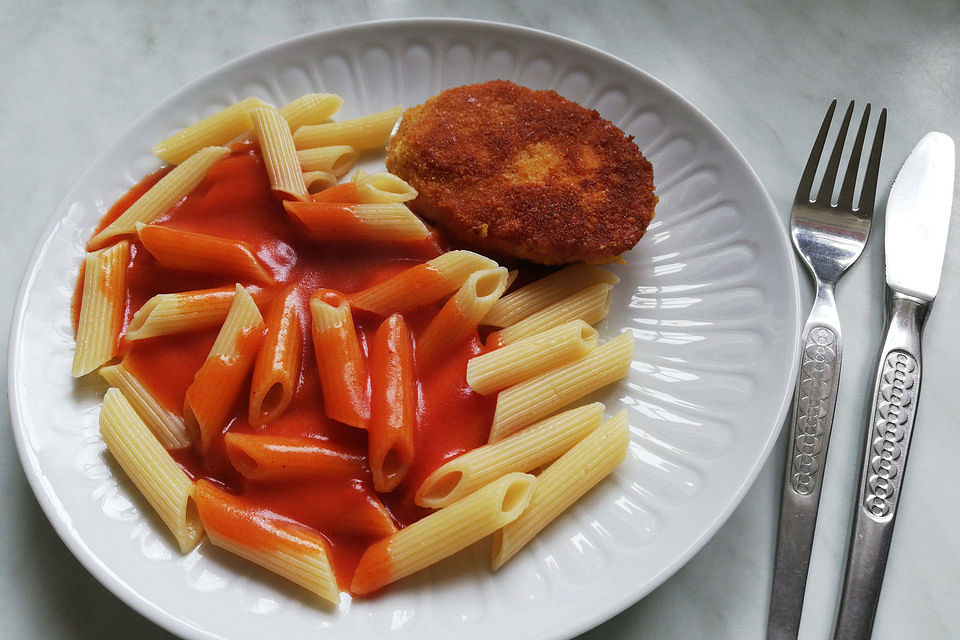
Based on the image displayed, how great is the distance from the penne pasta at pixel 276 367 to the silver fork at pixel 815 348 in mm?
1634

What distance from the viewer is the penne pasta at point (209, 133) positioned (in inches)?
110

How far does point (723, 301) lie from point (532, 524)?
106cm

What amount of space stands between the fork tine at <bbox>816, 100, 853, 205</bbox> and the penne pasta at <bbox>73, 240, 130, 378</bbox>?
2.64 m

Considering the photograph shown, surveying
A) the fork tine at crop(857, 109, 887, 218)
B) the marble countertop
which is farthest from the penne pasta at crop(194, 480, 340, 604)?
the fork tine at crop(857, 109, 887, 218)

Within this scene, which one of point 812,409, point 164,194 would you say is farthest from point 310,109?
point 812,409

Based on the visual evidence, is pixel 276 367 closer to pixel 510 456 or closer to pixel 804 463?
pixel 510 456

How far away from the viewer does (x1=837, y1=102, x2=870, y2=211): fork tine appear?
3000 mm

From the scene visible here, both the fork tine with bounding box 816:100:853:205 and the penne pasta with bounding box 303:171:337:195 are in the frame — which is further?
the fork tine with bounding box 816:100:853:205

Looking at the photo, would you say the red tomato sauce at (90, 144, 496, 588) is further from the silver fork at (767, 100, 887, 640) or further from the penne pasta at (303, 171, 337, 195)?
the silver fork at (767, 100, 887, 640)

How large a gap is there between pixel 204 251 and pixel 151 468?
0.72 meters

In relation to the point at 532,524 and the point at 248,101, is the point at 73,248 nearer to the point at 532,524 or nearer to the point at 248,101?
the point at 248,101

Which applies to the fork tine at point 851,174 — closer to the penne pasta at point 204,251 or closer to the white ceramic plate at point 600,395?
A: the white ceramic plate at point 600,395

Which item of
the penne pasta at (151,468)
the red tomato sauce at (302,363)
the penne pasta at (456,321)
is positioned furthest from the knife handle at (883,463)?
the penne pasta at (151,468)

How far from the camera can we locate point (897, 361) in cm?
269
